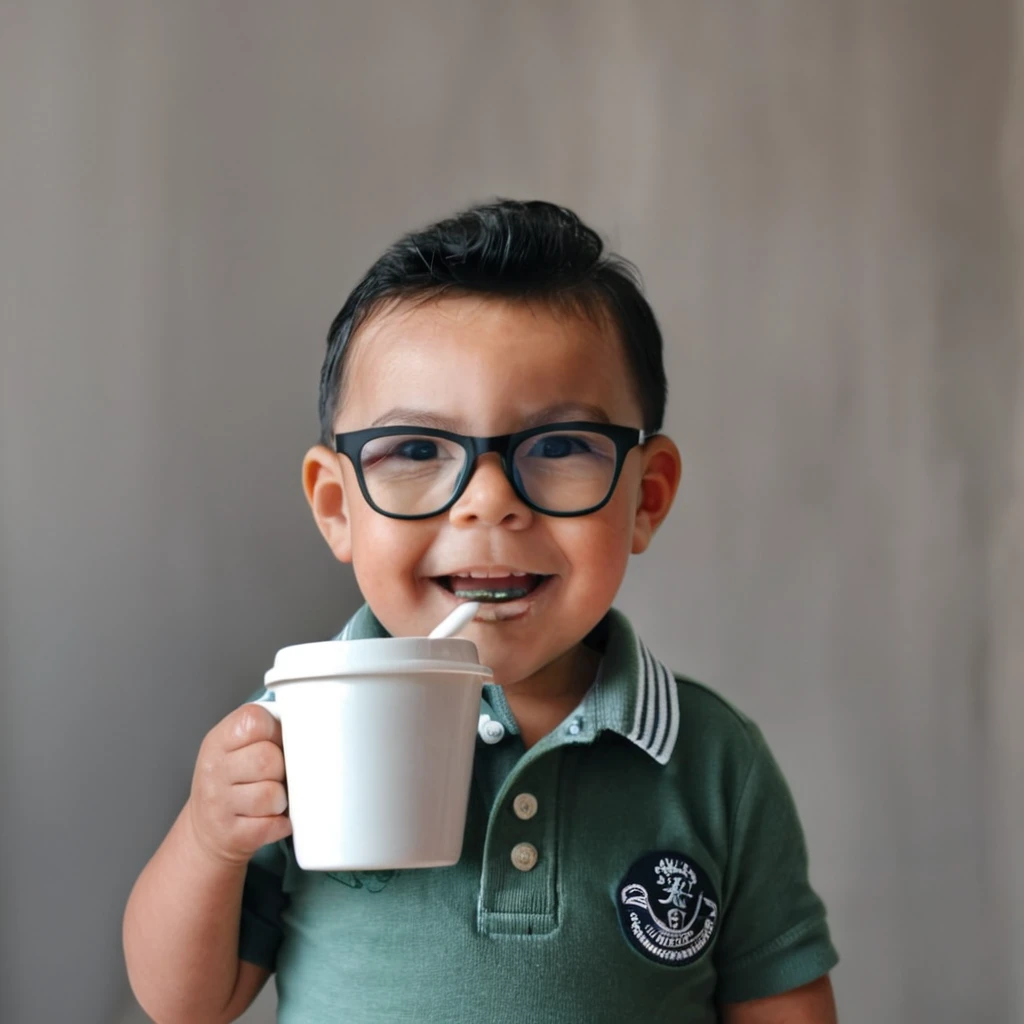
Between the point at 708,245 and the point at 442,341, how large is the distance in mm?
570

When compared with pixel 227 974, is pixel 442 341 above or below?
above

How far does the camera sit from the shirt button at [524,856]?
0.92 metres

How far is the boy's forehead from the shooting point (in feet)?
3.05

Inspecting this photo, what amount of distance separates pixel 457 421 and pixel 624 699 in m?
0.26

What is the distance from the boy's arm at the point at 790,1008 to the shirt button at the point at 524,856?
0.78ft

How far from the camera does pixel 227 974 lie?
0.98 meters

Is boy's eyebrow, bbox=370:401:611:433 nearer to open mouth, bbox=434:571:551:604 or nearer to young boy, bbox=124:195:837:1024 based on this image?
young boy, bbox=124:195:837:1024

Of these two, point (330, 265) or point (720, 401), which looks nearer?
point (330, 265)

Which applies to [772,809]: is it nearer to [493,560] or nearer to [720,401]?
[493,560]

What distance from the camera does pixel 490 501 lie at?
90 centimetres

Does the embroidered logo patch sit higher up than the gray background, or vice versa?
the gray background

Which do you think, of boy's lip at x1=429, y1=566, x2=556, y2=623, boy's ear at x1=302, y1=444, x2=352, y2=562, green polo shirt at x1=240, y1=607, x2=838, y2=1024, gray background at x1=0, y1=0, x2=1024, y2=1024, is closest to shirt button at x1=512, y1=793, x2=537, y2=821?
green polo shirt at x1=240, y1=607, x2=838, y2=1024

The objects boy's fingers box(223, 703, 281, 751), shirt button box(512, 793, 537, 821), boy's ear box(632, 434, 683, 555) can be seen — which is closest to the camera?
boy's fingers box(223, 703, 281, 751)

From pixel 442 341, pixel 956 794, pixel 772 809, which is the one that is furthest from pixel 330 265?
pixel 956 794
